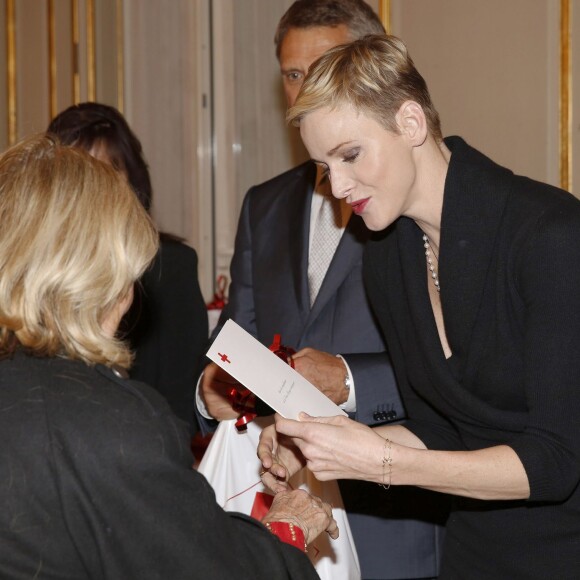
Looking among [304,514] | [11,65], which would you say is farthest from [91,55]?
[304,514]

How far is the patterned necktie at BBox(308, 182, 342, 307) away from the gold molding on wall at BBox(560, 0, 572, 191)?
69.6 inches

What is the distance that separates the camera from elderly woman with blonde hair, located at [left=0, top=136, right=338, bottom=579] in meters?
1.40

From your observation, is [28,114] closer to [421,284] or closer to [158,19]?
[158,19]

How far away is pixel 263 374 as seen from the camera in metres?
1.98

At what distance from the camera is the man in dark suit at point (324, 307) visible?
2463 millimetres

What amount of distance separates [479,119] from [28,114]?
441 centimetres

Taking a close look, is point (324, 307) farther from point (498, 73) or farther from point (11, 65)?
point (11, 65)

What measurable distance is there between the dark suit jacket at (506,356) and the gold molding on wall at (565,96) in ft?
7.28

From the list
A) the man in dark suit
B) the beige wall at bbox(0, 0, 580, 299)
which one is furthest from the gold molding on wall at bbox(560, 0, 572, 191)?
the man in dark suit

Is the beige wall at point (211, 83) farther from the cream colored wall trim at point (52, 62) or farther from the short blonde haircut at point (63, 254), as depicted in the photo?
the short blonde haircut at point (63, 254)

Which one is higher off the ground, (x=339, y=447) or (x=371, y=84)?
(x=371, y=84)

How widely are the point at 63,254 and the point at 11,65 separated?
679 cm

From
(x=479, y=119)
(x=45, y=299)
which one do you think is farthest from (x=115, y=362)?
(x=479, y=119)

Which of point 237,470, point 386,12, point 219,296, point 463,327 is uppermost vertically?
point 386,12
